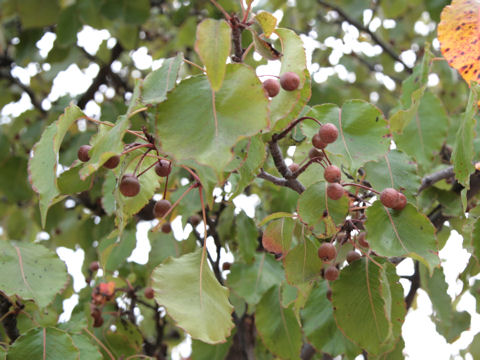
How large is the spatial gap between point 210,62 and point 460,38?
0.56 metres

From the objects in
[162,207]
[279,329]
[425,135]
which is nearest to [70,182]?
[162,207]

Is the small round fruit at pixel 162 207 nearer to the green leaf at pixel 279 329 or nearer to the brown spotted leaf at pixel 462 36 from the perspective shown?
the green leaf at pixel 279 329

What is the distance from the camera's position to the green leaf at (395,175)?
39.8 inches

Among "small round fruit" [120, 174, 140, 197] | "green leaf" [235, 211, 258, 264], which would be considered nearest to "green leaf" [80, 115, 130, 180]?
"small round fruit" [120, 174, 140, 197]

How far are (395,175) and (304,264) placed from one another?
0.82 ft

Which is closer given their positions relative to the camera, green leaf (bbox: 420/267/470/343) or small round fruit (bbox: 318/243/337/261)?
small round fruit (bbox: 318/243/337/261)

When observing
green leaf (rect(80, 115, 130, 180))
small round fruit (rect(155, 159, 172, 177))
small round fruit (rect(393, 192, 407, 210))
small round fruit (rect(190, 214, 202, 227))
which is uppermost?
green leaf (rect(80, 115, 130, 180))

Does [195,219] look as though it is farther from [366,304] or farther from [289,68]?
[289,68]

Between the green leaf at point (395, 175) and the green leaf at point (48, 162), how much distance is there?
1.84ft

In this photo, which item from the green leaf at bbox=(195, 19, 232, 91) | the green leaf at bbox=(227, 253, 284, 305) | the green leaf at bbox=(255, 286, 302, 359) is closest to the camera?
the green leaf at bbox=(195, 19, 232, 91)

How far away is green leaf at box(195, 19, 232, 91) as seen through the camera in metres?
0.63

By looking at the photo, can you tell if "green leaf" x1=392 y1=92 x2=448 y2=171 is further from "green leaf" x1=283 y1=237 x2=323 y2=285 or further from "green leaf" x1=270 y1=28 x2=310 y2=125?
"green leaf" x1=270 y1=28 x2=310 y2=125

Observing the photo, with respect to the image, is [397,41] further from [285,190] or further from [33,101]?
[33,101]

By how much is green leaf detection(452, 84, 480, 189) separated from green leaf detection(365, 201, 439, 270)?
144 mm
